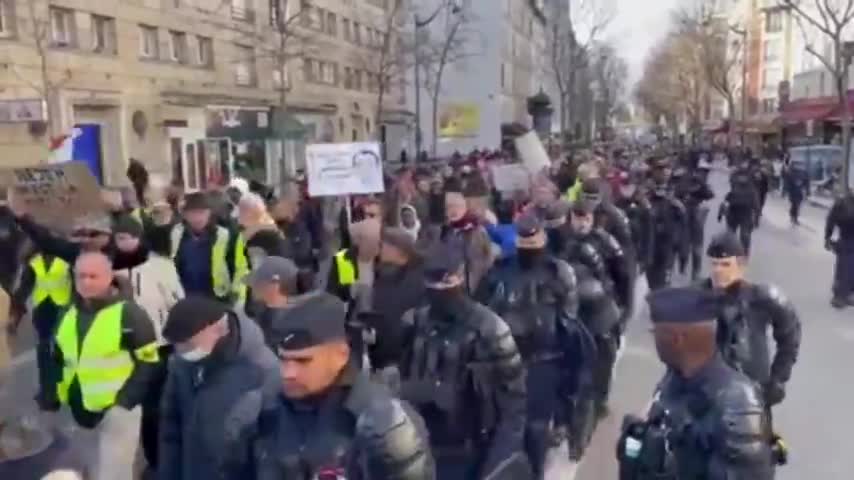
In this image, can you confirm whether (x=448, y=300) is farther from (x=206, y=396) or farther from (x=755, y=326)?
(x=755, y=326)

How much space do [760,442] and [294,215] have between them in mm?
7960

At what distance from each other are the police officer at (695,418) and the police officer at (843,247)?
390 inches

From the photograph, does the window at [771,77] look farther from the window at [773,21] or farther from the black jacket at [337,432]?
the black jacket at [337,432]

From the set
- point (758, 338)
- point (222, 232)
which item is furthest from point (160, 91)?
point (758, 338)

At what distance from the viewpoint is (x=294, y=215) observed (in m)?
10.8

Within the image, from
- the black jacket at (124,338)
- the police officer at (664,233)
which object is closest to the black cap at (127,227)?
the black jacket at (124,338)

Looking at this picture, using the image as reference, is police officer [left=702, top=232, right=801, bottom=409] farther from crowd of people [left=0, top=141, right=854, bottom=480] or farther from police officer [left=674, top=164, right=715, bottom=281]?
police officer [left=674, top=164, right=715, bottom=281]

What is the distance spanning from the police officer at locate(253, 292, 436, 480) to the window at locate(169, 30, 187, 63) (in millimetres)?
28186

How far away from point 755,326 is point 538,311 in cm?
116

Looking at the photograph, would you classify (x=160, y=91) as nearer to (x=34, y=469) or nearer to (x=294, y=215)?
(x=294, y=215)

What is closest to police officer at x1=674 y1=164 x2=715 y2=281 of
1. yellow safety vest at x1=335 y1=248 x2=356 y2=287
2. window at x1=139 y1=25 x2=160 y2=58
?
yellow safety vest at x1=335 y1=248 x2=356 y2=287

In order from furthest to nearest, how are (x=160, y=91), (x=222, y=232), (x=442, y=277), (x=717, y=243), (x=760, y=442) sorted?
(x=160, y=91)
(x=222, y=232)
(x=717, y=243)
(x=442, y=277)
(x=760, y=442)

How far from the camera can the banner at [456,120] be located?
5431 centimetres

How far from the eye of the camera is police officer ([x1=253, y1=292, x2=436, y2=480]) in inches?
125
